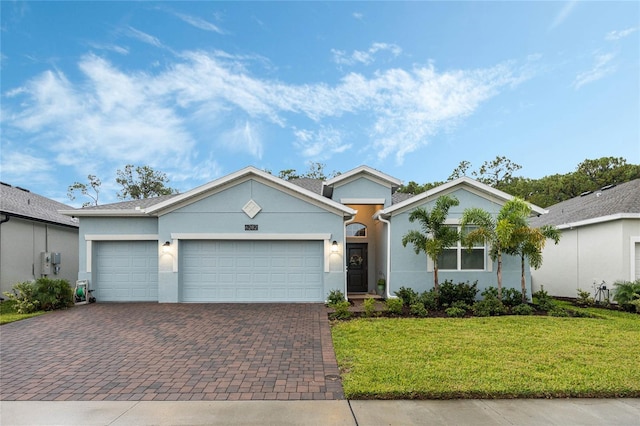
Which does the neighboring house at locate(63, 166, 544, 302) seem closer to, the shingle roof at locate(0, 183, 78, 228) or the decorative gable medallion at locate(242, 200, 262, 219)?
the decorative gable medallion at locate(242, 200, 262, 219)

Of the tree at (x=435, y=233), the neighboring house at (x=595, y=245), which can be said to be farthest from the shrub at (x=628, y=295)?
the tree at (x=435, y=233)

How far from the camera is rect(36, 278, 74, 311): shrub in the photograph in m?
10.4

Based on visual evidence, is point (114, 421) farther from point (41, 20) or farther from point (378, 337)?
point (41, 20)

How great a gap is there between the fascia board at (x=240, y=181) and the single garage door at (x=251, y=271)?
1378 mm

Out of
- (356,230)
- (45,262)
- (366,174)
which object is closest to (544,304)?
(356,230)

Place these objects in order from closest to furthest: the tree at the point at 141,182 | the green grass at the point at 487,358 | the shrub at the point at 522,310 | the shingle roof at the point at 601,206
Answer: the green grass at the point at 487,358 → the shrub at the point at 522,310 → the shingle roof at the point at 601,206 → the tree at the point at 141,182

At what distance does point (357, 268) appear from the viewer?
1467 centimetres

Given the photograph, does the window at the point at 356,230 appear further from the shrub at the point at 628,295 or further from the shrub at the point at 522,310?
the shrub at the point at 628,295

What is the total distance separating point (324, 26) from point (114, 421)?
53.0 ft

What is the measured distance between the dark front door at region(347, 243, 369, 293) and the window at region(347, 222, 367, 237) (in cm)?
44

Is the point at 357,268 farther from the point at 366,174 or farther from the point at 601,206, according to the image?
the point at 601,206

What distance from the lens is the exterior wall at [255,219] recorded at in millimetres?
11750

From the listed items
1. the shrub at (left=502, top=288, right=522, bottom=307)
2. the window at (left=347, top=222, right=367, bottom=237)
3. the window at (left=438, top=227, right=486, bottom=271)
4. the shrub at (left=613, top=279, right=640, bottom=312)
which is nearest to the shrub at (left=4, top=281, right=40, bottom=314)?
the window at (left=347, top=222, right=367, bottom=237)

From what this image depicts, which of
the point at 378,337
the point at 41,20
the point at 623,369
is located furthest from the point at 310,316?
the point at 41,20
